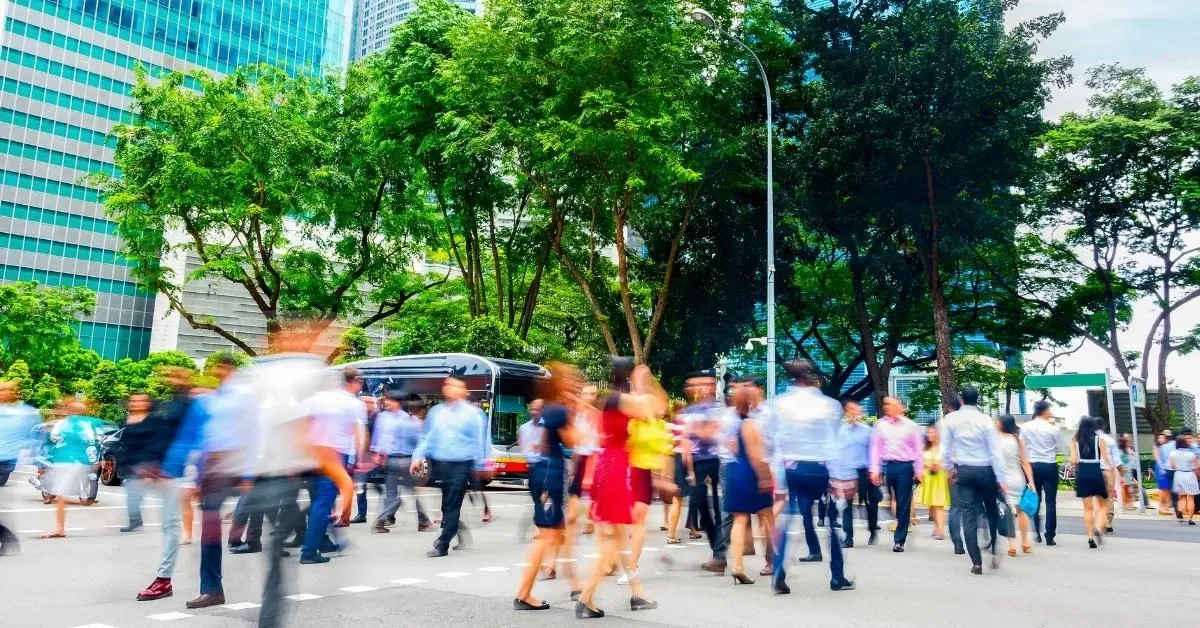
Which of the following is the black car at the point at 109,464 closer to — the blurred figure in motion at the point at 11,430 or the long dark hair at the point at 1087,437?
the blurred figure in motion at the point at 11,430

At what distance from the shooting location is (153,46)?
7250 centimetres

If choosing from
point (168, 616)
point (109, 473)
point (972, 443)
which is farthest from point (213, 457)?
point (109, 473)

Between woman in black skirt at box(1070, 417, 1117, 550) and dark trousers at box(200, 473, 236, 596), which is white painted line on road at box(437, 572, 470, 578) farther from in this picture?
woman in black skirt at box(1070, 417, 1117, 550)

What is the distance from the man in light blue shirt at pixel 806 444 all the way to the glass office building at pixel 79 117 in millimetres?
65016

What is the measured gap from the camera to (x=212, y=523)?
225 inches

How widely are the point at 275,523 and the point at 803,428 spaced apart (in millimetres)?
4437

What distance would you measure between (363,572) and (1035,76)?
69.6 ft

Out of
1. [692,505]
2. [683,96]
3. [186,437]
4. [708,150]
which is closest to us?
[186,437]

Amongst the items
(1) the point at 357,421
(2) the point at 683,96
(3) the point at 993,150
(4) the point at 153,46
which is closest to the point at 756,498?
(1) the point at 357,421

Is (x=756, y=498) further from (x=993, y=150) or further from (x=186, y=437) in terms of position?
(x=993, y=150)

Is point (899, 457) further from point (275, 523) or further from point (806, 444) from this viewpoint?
point (275, 523)

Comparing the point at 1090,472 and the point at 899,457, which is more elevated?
the point at 899,457

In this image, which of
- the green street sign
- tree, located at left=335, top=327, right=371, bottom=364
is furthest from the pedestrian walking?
tree, located at left=335, top=327, right=371, bottom=364

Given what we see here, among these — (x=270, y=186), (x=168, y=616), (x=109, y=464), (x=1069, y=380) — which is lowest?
(x=168, y=616)
